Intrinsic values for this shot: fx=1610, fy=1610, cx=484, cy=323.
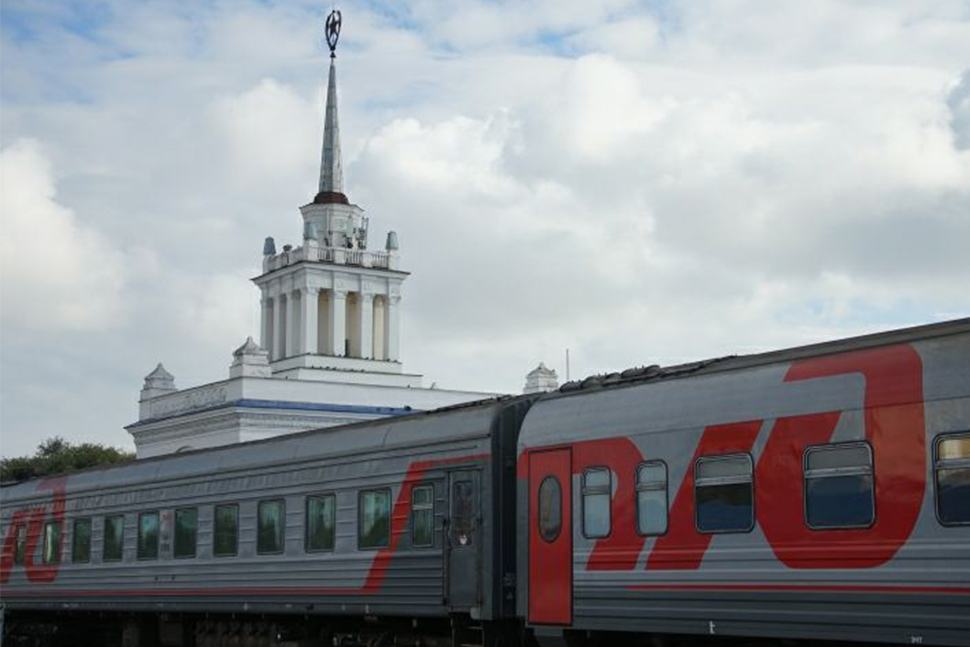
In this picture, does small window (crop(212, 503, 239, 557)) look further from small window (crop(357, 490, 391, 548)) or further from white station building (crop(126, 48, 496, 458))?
white station building (crop(126, 48, 496, 458))

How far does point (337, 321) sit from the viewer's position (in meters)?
92.9

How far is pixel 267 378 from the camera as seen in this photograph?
8175 cm

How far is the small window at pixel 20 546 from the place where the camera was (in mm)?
33625

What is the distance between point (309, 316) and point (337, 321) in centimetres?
166

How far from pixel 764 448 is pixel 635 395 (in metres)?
Answer: 2.41

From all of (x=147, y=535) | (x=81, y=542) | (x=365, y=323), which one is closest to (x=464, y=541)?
(x=147, y=535)

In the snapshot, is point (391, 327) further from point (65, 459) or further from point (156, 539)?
point (156, 539)

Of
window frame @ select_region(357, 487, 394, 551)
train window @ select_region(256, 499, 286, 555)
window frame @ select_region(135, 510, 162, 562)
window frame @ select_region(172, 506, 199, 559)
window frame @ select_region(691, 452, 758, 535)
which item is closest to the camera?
window frame @ select_region(691, 452, 758, 535)

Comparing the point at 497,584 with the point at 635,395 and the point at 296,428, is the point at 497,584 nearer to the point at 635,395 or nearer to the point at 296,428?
the point at 635,395

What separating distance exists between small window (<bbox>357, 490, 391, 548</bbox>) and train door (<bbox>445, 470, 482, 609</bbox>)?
63.7 inches

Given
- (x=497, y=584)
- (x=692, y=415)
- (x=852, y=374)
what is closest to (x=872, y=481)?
(x=852, y=374)

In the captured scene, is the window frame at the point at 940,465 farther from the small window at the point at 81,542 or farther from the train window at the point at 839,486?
the small window at the point at 81,542

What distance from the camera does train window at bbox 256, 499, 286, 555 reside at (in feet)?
80.0

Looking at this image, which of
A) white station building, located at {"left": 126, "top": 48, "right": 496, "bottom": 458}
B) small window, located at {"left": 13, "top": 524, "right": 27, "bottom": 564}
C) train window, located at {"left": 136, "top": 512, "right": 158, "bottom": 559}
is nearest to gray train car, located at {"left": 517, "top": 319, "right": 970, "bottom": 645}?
train window, located at {"left": 136, "top": 512, "right": 158, "bottom": 559}
